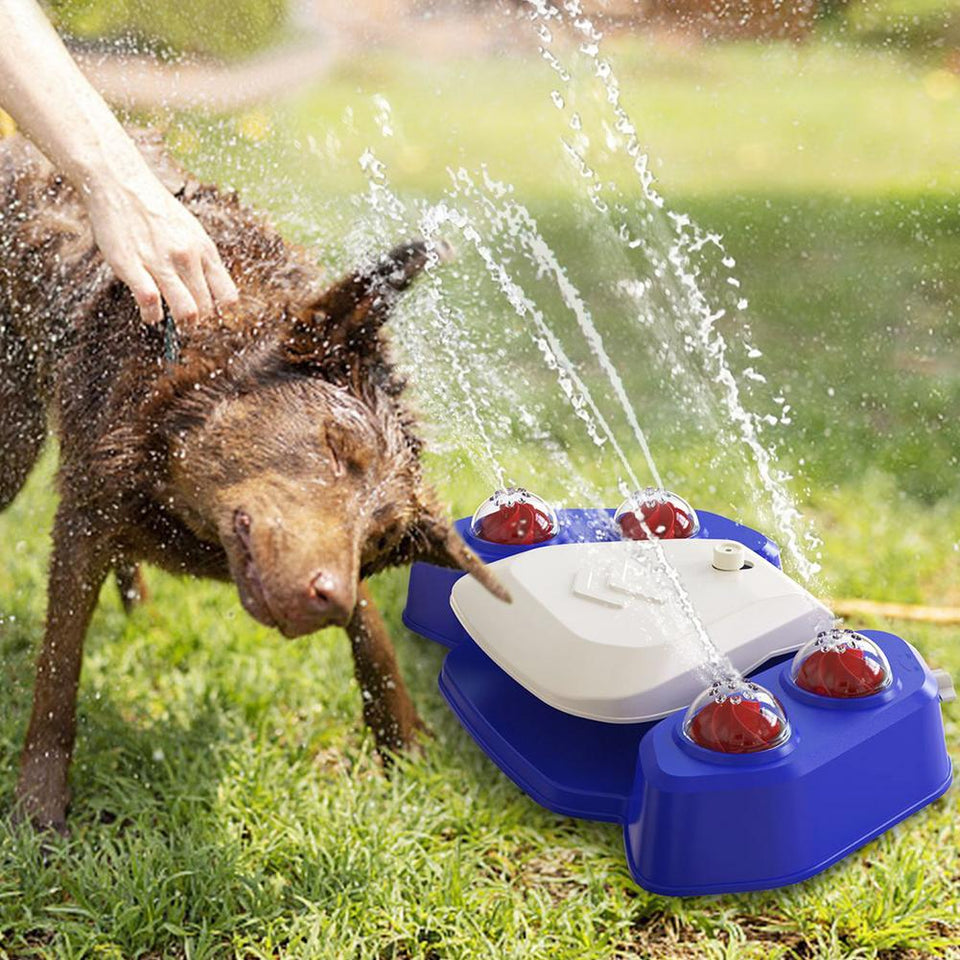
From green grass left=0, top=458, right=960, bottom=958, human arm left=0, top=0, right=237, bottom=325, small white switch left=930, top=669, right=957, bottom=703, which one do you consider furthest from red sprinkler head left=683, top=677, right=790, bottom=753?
human arm left=0, top=0, right=237, bottom=325

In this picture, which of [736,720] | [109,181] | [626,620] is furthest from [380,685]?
[109,181]

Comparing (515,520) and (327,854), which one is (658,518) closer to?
(515,520)

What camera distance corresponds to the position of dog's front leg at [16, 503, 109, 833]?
261 centimetres

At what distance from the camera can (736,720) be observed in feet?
7.85

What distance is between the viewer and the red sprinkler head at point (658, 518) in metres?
3.24

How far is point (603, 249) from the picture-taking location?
22.8 ft

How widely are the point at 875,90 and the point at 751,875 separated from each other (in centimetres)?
951

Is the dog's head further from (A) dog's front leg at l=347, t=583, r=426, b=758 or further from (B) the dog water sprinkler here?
(A) dog's front leg at l=347, t=583, r=426, b=758

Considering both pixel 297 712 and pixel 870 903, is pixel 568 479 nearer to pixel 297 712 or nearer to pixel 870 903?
pixel 297 712

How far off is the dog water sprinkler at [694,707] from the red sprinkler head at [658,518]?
76mm

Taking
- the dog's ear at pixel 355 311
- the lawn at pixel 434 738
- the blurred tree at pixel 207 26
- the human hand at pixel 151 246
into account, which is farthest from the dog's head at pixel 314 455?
the blurred tree at pixel 207 26

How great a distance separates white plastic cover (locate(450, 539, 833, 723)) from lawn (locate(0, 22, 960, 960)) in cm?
34

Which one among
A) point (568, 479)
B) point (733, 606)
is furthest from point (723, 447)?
point (733, 606)

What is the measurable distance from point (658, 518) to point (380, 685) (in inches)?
34.0
